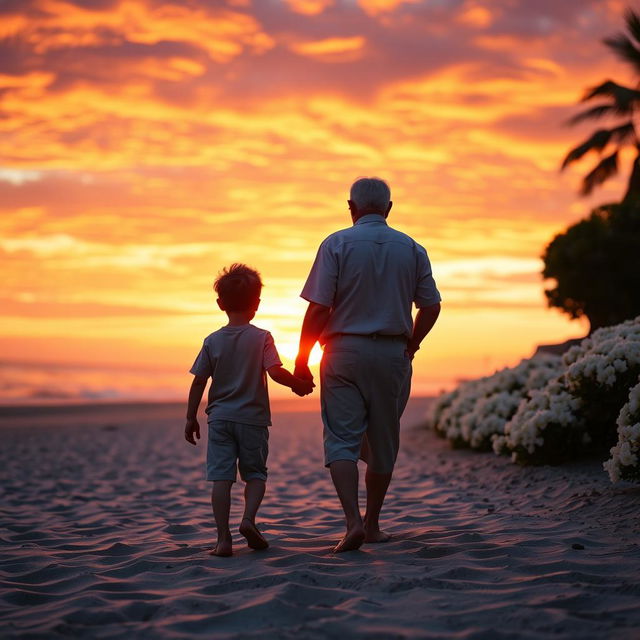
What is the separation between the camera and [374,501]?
16.6 feet

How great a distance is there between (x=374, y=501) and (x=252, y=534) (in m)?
0.80

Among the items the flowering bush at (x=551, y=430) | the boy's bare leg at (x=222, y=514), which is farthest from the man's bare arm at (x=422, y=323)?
the flowering bush at (x=551, y=430)

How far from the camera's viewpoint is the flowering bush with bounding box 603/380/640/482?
19.3 feet

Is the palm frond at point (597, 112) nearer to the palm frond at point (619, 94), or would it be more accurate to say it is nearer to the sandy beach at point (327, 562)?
the palm frond at point (619, 94)

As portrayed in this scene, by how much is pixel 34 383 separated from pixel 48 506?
3594cm

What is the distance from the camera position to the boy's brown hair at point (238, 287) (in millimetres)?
5082

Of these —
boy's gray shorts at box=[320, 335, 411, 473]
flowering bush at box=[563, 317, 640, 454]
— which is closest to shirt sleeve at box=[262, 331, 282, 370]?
boy's gray shorts at box=[320, 335, 411, 473]

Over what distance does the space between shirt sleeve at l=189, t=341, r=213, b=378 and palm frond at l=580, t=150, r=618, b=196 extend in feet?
67.8

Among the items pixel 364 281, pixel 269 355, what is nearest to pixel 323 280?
pixel 364 281

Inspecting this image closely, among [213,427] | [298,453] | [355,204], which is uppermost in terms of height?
[355,204]

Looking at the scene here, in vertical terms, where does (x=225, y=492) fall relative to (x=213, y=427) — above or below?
below

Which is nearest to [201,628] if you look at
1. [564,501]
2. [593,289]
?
[564,501]

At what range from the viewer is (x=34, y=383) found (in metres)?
41.1

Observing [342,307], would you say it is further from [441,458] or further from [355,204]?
[441,458]
